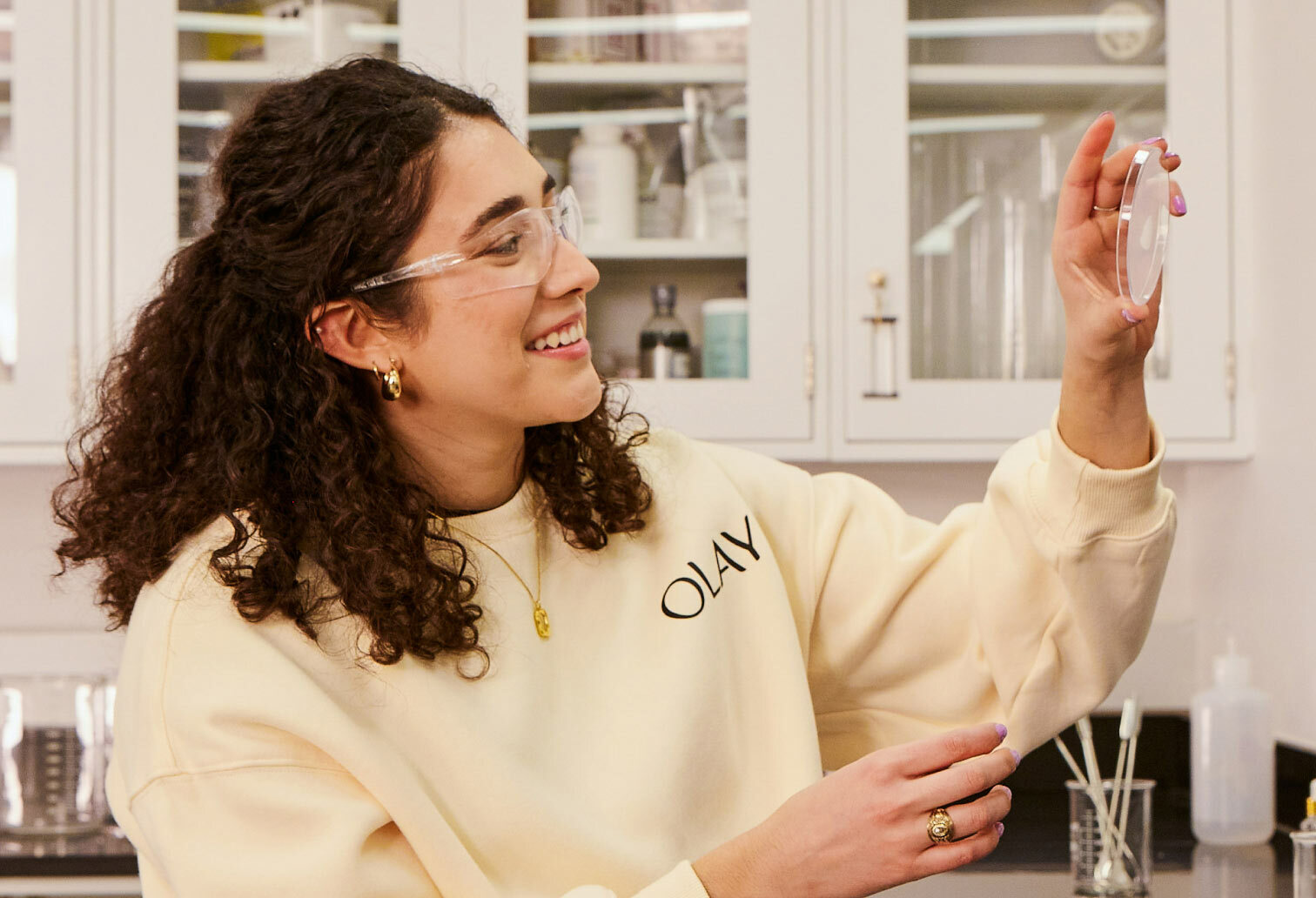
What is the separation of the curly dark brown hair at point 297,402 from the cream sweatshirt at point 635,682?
0.04m

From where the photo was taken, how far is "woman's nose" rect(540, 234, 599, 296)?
1108 millimetres

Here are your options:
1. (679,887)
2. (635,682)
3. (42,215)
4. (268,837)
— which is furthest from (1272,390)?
(42,215)

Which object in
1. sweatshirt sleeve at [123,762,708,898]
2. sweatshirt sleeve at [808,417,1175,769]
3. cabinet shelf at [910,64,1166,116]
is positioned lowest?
sweatshirt sleeve at [123,762,708,898]

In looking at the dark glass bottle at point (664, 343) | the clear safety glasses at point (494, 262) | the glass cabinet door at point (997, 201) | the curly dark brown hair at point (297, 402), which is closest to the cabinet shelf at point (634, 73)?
the glass cabinet door at point (997, 201)

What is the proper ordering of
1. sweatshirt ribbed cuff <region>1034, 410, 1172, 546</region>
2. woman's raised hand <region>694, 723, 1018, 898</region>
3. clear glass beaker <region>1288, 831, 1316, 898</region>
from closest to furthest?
woman's raised hand <region>694, 723, 1018, 898</region>, sweatshirt ribbed cuff <region>1034, 410, 1172, 546</region>, clear glass beaker <region>1288, 831, 1316, 898</region>

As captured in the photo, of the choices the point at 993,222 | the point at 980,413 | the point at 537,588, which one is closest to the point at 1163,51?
the point at 993,222

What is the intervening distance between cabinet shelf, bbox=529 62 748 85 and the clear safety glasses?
73 centimetres

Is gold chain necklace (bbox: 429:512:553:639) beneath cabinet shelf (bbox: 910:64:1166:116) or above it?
beneath

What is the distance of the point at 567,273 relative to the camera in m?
1.11

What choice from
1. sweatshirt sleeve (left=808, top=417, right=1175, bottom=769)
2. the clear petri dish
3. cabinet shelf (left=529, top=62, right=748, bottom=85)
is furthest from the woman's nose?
cabinet shelf (left=529, top=62, right=748, bottom=85)

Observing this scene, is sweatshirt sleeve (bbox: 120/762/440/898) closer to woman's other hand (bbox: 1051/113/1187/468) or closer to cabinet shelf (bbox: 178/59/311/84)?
woman's other hand (bbox: 1051/113/1187/468)

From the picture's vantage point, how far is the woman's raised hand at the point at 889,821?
874 mm

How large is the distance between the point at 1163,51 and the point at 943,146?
13.2 inches

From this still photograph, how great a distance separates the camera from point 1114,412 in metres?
0.97
